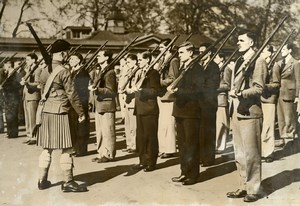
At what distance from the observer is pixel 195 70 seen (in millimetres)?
4902

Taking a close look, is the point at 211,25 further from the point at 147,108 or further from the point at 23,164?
the point at 23,164

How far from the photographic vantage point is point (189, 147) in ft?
16.0

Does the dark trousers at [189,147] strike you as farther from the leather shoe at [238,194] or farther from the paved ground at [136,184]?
the leather shoe at [238,194]

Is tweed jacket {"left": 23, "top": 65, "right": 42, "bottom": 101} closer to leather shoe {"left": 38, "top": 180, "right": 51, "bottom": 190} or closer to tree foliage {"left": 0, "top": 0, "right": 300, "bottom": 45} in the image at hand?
tree foliage {"left": 0, "top": 0, "right": 300, "bottom": 45}

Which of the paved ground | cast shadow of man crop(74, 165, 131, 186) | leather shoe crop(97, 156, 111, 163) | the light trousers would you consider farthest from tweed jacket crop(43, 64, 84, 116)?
leather shoe crop(97, 156, 111, 163)

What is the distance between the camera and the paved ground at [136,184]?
455 cm

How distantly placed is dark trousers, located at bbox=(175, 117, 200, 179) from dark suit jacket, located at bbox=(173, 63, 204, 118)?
82 mm

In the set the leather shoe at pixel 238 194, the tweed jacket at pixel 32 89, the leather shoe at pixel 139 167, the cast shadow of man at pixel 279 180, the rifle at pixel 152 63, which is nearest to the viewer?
the leather shoe at pixel 238 194

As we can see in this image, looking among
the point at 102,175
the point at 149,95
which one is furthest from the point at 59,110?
the point at 149,95

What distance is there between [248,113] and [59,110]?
6.45 ft

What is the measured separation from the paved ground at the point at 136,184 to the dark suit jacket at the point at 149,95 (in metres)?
0.77

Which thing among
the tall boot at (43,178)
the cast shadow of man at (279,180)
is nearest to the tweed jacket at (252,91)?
the cast shadow of man at (279,180)

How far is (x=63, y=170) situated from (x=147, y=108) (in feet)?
4.46

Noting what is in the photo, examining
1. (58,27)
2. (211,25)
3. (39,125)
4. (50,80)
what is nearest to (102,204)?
(39,125)
